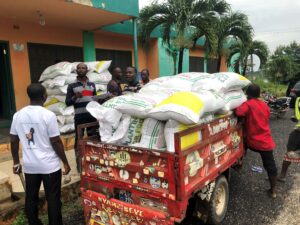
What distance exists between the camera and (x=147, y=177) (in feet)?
8.50

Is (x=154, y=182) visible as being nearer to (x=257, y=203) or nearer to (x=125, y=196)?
(x=125, y=196)

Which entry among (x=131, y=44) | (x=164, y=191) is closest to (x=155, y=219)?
(x=164, y=191)

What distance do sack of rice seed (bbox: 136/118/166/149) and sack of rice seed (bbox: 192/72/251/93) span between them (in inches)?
36.3

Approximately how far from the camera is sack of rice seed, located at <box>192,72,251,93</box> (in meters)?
3.55

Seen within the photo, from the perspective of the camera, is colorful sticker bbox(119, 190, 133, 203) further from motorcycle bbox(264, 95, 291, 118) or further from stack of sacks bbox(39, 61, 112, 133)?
motorcycle bbox(264, 95, 291, 118)

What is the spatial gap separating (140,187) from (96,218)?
677 millimetres

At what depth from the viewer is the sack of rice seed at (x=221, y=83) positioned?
3.55 meters

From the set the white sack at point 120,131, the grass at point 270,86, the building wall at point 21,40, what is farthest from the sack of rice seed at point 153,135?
the grass at point 270,86

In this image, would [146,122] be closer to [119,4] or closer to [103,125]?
[103,125]

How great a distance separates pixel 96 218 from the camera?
2943 mm

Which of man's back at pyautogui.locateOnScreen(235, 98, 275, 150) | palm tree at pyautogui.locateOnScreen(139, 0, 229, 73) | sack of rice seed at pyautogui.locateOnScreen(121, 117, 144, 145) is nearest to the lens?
sack of rice seed at pyautogui.locateOnScreen(121, 117, 144, 145)

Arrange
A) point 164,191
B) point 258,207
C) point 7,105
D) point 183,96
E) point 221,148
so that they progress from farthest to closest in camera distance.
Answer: point 7,105
point 258,207
point 221,148
point 183,96
point 164,191

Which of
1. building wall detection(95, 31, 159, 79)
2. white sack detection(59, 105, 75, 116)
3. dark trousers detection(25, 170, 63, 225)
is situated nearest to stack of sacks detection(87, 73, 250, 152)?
dark trousers detection(25, 170, 63, 225)

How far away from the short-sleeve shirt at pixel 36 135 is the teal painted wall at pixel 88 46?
5755 mm
